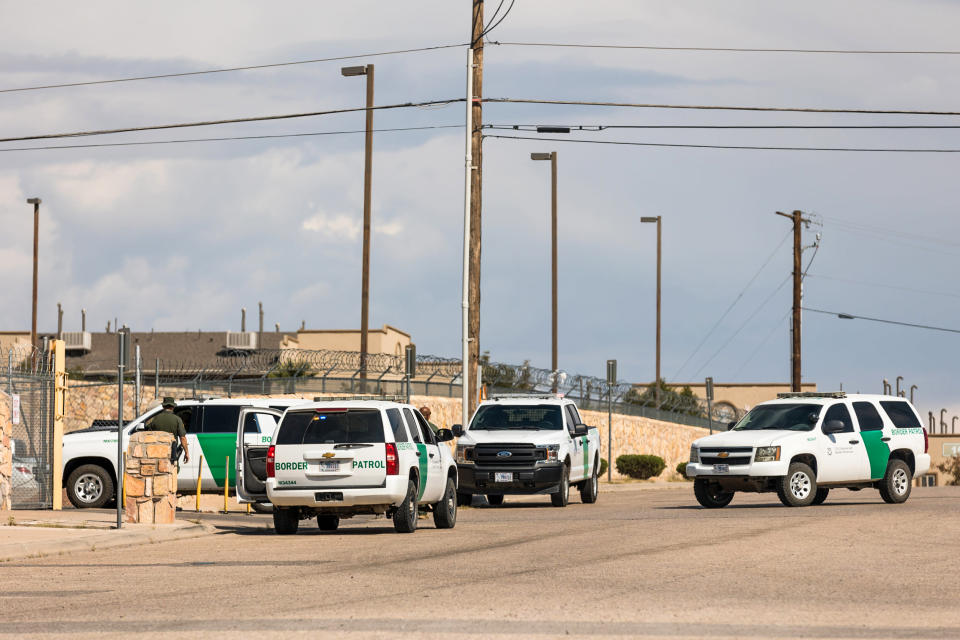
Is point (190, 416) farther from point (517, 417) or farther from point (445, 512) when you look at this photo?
point (445, 512)

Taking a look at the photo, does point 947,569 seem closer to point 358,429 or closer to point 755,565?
point 755,565

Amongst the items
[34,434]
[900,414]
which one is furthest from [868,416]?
[34,434]

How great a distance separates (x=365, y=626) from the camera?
10148 mm

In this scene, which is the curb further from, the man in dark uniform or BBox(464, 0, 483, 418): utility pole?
BBox(464, 0, 483, 418): utility pole

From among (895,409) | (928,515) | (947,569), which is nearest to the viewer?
(947,569)

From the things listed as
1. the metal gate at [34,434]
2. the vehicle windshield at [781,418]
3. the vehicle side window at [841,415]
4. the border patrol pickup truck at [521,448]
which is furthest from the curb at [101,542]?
the vehicle side window at [841,415]

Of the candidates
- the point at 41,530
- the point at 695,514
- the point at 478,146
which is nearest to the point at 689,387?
the point at 478,146

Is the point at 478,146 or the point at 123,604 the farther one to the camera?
the point at 478,146

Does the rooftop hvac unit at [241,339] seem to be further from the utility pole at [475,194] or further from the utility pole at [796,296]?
the utility pole at [475,194]

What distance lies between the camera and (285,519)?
20703 mm

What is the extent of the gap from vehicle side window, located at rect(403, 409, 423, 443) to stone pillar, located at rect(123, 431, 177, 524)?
3537 mm

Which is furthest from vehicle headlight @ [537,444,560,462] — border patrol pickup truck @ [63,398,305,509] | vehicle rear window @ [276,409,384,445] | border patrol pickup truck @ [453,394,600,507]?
vehicle rear window @ [276,409,384,445]

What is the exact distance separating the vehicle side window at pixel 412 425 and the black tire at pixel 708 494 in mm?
7190

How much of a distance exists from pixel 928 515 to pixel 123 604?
48.6ft
